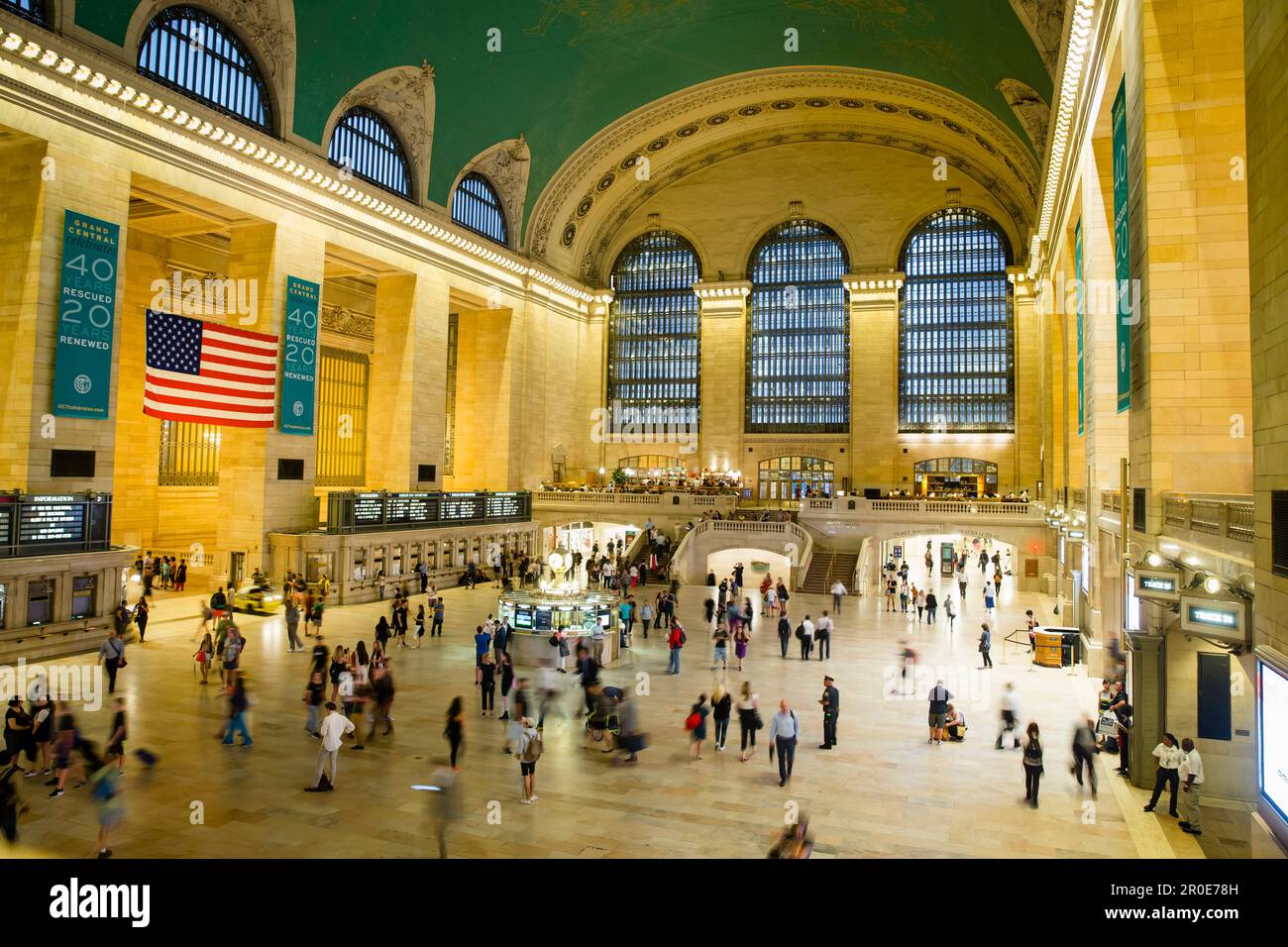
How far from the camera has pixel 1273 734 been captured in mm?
6246

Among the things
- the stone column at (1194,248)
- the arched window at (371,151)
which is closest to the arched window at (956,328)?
the arched window at (371,151)

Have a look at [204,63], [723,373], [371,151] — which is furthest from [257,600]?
[723,373]

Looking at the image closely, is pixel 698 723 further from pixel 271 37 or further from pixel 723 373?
pixel 723 373

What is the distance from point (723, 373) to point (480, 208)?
1542cm

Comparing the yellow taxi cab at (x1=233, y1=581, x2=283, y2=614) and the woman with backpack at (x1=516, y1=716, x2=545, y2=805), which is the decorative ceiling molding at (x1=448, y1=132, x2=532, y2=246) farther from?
the woman with backpack at (x1=516, y1=716, x2=545, y2=805)

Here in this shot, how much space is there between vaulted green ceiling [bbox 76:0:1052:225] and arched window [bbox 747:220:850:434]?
1024 cm

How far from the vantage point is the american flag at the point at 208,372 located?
20703 mm

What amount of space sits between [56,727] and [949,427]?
38.4m

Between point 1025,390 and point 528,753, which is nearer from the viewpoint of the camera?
point 528,753

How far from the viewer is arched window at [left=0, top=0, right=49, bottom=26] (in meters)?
17.2

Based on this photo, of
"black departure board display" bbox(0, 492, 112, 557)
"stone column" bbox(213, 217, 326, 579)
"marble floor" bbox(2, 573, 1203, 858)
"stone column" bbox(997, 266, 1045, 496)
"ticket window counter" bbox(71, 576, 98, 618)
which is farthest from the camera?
"stone column" bbox(997, 266, 1045, 496)

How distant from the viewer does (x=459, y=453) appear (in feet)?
124

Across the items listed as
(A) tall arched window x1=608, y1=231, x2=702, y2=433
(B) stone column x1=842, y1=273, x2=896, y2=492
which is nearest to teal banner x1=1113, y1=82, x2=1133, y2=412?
(B) stone column x1=842, y1=273, x2=896, y2=492
